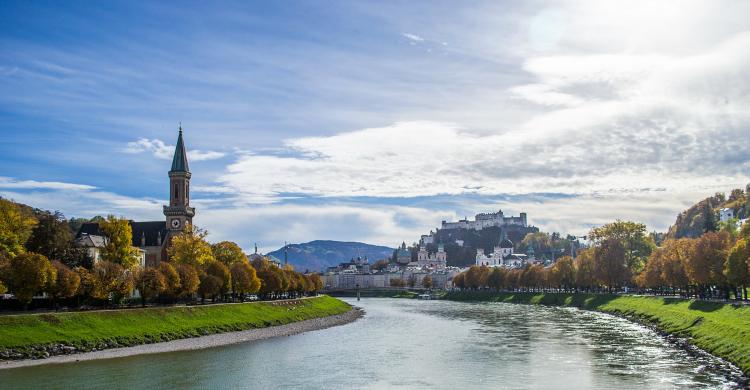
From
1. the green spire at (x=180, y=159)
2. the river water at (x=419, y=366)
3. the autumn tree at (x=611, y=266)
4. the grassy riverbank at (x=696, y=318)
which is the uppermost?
the green spire at (x=180, y=159)

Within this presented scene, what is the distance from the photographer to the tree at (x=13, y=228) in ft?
229

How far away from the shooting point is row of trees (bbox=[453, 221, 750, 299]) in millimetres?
87812

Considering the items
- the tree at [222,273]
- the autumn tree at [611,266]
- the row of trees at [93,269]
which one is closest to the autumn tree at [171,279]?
the row of trees at [93,269]

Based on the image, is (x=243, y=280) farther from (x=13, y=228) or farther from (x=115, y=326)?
(x=115, y=326)

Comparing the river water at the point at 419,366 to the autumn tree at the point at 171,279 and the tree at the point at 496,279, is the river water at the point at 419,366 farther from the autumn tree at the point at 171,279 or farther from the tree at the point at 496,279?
the tree at the point at 496,279

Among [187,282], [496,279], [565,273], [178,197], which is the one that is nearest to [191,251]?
[187,282]

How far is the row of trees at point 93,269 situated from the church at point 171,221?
1422 inches

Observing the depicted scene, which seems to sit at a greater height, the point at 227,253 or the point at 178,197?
the point at 178,197

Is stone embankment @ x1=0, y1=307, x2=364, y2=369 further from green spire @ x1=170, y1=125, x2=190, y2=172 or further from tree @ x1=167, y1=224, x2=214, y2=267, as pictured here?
green spire @ x1=170, y1=125, x2=190, y2=172

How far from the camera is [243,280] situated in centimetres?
10019

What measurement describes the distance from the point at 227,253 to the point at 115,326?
173ft

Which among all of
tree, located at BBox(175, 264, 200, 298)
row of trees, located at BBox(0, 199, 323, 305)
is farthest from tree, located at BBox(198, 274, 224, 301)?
tree, located at BBox(175, 264, 200, 298)

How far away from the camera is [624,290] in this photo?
512ft

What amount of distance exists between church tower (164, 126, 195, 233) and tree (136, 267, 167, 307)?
64.6 meters
